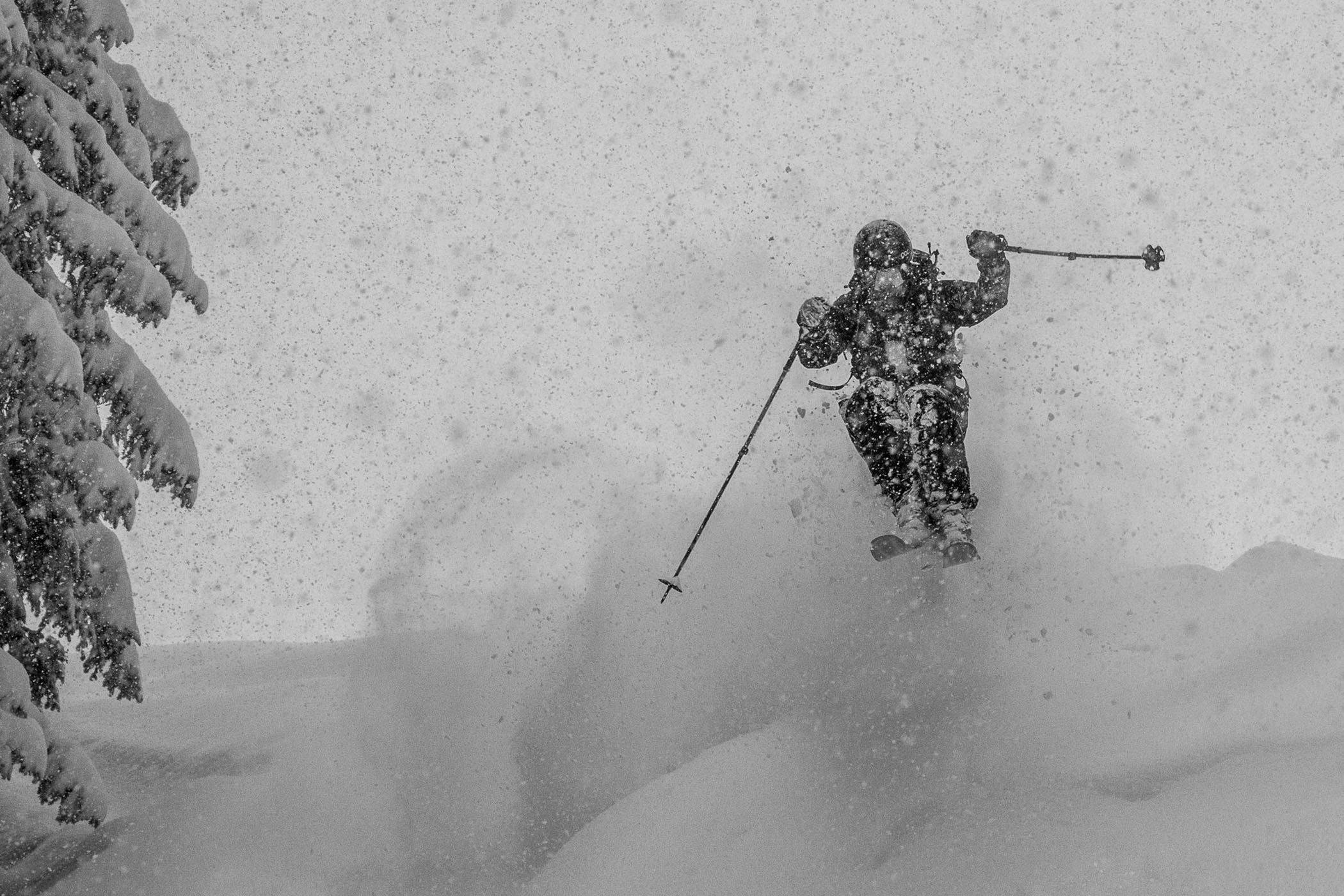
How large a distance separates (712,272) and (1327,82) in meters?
4.50

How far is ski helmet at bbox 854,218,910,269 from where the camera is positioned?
26.1ft

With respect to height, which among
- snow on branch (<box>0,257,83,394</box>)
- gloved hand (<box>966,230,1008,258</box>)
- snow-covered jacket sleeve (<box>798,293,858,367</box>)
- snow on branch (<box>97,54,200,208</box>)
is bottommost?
snow on branch (<box>0,257,83,394</box>)

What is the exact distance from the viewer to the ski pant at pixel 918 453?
24.7ft

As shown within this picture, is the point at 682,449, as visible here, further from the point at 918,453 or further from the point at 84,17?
the point at 84,17

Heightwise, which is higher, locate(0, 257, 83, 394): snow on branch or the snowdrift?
locate(0, 257, 83, 394): snow on branch

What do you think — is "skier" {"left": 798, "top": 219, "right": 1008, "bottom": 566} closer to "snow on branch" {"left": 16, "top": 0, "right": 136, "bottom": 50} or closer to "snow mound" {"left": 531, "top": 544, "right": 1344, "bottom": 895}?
"snow mound" {"left": 531, "top": 544, "right": 1344, "bottom": 895}

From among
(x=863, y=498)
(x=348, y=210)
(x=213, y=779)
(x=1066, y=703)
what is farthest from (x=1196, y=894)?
(x=348, y=210)

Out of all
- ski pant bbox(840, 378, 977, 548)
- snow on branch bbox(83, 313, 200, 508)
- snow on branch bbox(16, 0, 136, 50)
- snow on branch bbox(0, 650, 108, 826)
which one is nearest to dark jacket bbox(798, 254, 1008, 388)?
ski pant bbox(840, 378, 977, 548)

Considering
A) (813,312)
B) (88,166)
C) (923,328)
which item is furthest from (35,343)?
(923,328)

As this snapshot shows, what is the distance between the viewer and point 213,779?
8938 millimetres

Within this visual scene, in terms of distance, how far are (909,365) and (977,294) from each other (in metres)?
0.53

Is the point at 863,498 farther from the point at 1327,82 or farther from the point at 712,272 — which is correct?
the point at 1327,82

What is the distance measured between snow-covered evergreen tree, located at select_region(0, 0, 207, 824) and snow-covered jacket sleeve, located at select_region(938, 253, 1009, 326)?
3.96 m

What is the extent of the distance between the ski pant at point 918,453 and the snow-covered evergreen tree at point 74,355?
351 centimetres
